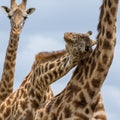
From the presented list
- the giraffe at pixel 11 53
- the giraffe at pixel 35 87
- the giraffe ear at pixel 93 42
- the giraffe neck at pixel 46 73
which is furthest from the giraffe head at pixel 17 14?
the giraffe ear at pixel 93 42

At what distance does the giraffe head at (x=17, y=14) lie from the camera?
16062mm

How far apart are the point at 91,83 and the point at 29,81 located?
3868mm

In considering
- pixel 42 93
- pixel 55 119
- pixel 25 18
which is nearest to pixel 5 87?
pixel 25 18

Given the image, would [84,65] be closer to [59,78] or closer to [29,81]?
[59,78]

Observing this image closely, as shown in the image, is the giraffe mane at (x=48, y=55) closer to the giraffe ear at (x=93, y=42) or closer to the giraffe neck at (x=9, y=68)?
the giraffe ear at (x=93, y=42)

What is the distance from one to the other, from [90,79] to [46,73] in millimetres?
2732

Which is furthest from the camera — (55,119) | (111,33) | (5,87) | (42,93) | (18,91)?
(5,87)

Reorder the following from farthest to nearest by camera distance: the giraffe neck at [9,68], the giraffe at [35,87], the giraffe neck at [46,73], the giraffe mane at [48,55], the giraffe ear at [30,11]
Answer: the giraffe ear at [30,11] → the giraffe neck at [9,68] → the giraffe mane at [48,55] → the giraffe at [35,87] → the giraffe neck at [46,73]

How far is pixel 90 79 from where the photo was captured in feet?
33.4

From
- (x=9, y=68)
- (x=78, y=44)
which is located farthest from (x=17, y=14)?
(x=78, y=44)

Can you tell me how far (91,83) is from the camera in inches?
401

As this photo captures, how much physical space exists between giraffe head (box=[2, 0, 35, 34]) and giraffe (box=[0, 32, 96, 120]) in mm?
1966

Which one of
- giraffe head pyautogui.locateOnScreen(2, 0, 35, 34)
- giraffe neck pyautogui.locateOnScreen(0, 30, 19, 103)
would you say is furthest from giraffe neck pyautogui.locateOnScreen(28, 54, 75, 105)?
giraffe head pyautogui.locateOnScreen(2, 0, 35, 34)

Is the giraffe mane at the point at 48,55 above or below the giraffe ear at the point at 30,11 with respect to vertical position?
below
